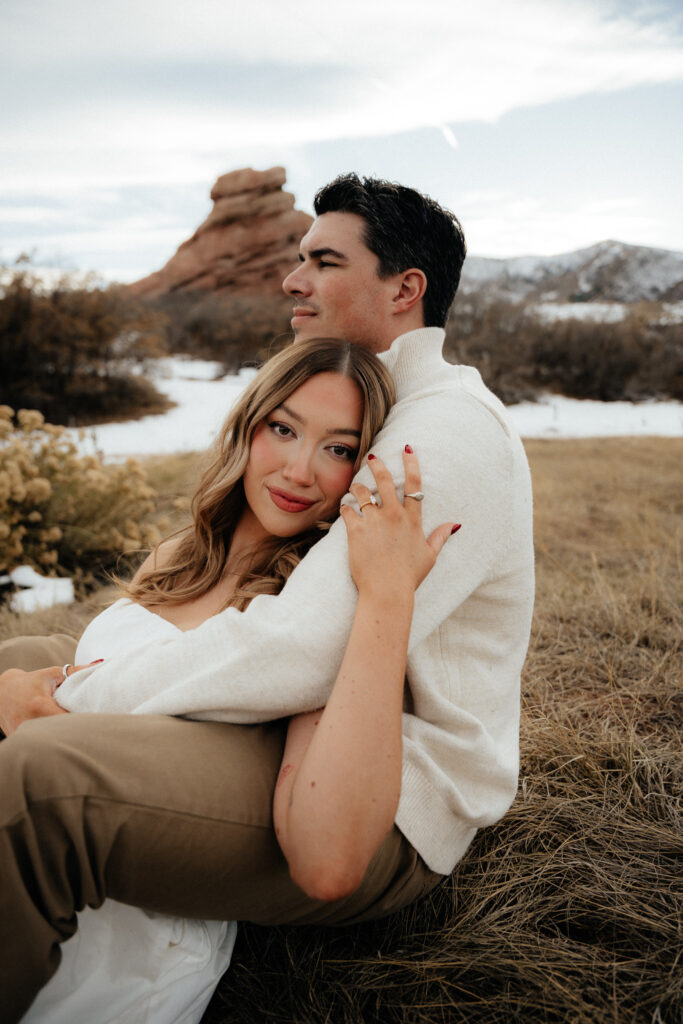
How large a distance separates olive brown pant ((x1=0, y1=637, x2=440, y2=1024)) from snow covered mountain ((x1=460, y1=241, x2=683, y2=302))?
110 feet

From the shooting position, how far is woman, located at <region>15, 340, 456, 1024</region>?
3.88 feet

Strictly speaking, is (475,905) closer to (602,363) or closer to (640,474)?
(640,474)

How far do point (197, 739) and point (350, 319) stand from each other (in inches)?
54.7

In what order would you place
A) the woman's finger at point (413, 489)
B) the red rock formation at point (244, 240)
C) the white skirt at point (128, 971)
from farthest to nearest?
the red rock formation at point (244, 240)
the woman's finger at point (413, 489)
the white skirt at point (128, 971)

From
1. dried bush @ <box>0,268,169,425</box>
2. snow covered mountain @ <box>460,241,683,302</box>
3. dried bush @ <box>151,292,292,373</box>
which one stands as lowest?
snow covered mountain @ <box>460,241,683,302</box>

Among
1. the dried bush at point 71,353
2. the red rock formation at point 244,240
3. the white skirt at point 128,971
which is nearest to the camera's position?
the white skirt at point 128,971

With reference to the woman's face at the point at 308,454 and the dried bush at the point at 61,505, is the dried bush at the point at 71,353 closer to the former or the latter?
the dried bush at the point at 61,505

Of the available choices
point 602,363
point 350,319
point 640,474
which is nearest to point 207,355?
point 602,363

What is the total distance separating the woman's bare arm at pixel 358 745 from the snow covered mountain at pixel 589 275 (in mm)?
33211

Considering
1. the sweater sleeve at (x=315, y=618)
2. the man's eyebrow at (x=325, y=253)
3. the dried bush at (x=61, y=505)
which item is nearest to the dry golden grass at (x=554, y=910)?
the sweater sleeve at (x=315, y=618)

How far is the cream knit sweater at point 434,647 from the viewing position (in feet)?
4.23

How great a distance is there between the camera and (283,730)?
1.47 meters

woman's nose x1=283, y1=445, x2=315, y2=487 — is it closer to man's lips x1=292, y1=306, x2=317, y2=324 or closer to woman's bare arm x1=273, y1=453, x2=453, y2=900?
woman's bare arm x1=273, y1=453, x2=453, y2=900

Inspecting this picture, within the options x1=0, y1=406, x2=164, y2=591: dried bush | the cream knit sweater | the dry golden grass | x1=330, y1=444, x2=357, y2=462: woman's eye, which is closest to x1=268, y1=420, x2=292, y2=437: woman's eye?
x1=330, y1=444, x2=357, y2=462: woman's eye
